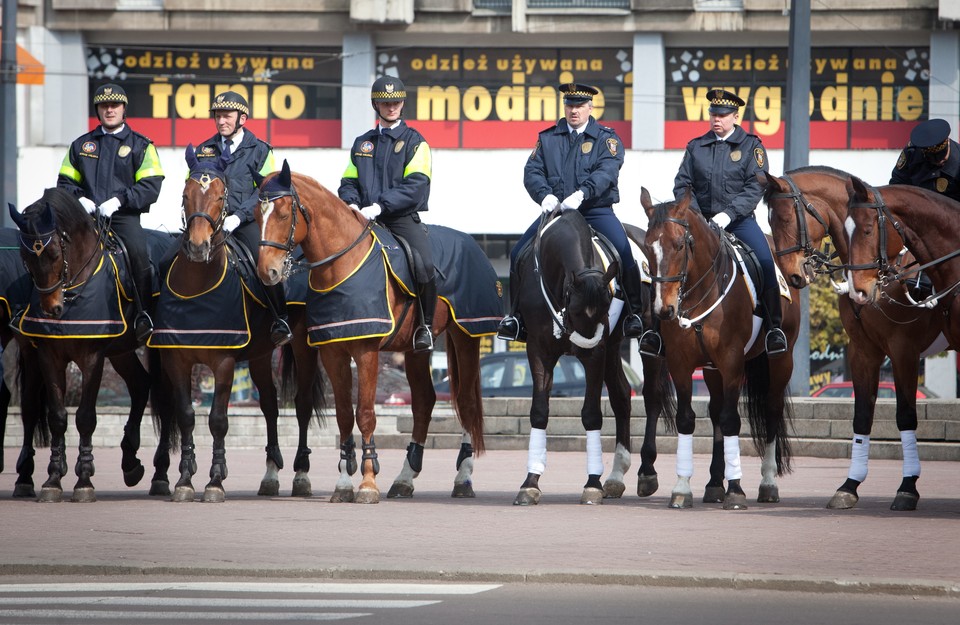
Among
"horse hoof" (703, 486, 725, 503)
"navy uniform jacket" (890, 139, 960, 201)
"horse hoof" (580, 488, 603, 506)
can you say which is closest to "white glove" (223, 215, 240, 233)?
"horse hoof" (580, 488, 603, 506)

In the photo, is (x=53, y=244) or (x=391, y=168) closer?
(x=53, y=244)

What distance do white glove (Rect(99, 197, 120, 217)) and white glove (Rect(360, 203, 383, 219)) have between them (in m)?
2.20

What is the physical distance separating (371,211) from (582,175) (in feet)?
6.29

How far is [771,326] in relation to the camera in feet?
42.1

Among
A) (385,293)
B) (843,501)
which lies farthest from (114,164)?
(843,501)

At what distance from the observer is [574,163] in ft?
43.4

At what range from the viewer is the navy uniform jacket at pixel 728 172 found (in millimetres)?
12969

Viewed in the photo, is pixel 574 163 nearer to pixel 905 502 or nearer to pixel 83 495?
pixel 905 502

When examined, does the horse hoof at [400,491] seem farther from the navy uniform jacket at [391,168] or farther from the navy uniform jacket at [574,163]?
the navy uniform jacket at [574,163]

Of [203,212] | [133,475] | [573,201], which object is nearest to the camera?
[203,212]

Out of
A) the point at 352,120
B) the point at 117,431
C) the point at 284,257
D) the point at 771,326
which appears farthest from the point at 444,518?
the point at 352,120

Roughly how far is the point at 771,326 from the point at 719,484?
1510 mm

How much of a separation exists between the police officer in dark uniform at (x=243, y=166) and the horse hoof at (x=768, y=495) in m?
4.45

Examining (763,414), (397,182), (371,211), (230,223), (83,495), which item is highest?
(397,182)
